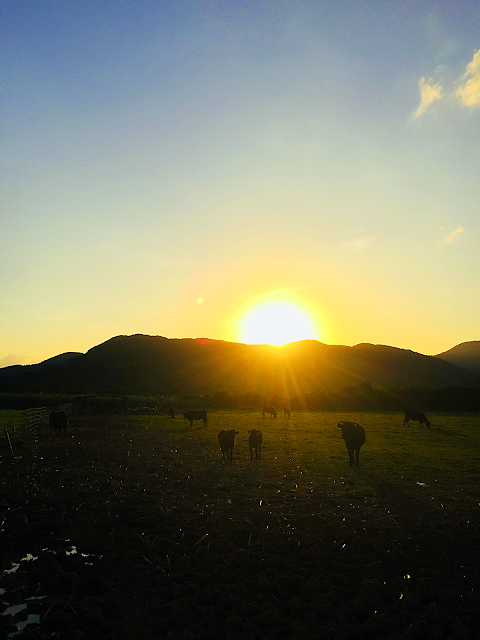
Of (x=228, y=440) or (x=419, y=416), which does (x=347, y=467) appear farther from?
(x=419, y=416)

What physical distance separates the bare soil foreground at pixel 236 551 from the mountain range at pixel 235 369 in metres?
95.4

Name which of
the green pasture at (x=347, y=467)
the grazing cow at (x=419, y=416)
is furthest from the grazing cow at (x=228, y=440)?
the grazing cow at (x=419, y=416)

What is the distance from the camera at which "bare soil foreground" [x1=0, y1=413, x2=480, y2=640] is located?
296 inches

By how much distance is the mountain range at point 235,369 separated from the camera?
412 feet

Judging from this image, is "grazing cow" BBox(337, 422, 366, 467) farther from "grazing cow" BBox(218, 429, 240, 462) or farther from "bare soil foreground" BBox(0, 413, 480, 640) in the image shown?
"grazing cow" BBox(218, 429, 240, 462)

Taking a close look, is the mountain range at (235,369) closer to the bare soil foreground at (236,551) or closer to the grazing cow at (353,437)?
the grazing cow at (353,437)

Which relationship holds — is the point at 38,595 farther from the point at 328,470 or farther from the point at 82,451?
the point at 82,451

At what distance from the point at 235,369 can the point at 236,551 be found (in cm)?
13013

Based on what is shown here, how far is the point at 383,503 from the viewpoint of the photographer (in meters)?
14.9

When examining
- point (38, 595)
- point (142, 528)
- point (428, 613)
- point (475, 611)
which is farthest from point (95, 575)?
point (475, 611)

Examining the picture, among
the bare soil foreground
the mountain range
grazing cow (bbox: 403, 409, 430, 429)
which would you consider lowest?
the bare soil foreground

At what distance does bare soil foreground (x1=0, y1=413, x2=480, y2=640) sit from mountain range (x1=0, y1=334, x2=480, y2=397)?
9536cm

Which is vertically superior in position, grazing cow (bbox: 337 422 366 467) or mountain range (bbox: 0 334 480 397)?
mountain range (bbox: 0 334 480 397)

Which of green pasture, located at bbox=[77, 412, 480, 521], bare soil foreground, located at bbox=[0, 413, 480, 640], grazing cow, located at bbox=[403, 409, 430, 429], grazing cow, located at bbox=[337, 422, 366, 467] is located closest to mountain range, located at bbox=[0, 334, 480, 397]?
grazing cow, located at bbox=[403, 409, 430, 429]
